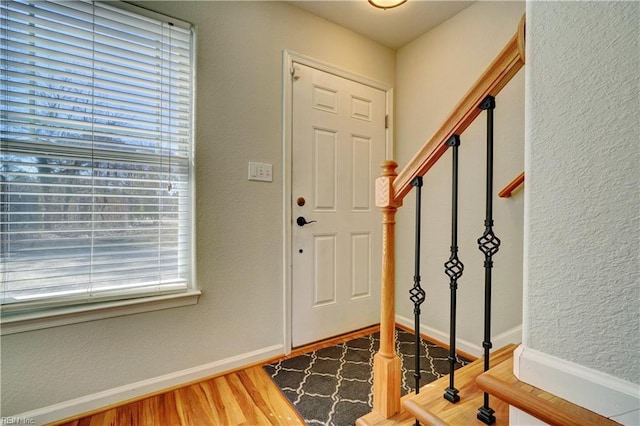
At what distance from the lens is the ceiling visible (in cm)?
198

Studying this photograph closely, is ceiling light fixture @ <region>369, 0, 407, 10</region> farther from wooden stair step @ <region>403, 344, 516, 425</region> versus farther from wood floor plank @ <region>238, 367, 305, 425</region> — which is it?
wood floor plank @ <region>238, 367, 305, 425</region>

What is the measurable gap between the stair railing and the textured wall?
0.17 metres

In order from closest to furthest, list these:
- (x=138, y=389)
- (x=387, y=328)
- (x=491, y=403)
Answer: (x=491, y=403)
(x=387, y=328)
(x=138, y=389)

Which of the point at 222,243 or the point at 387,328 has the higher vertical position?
the point at 222,243

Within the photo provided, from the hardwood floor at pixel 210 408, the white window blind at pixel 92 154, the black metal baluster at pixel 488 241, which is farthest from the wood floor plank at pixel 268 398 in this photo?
the black metal baluster at pixel 488 241

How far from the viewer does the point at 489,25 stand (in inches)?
73.9

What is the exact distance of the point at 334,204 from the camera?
7.22ft

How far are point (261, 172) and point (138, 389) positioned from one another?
140 centimetres

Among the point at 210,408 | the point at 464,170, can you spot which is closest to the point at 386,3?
the point at 464,170

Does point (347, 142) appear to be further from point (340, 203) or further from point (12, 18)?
point (12, 18)

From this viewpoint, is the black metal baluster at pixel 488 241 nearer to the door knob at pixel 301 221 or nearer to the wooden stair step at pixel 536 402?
the wooden stair step at pixel 536 402

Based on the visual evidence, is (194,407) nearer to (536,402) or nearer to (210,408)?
(210,408)

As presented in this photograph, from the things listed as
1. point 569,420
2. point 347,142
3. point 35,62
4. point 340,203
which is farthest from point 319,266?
point 35,62

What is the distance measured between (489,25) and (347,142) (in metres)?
1.20
